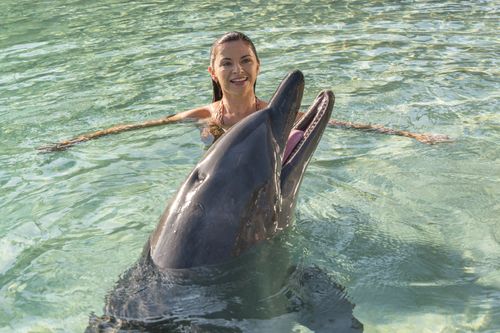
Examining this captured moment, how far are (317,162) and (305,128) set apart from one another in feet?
4.33

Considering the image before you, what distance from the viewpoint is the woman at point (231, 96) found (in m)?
5.70

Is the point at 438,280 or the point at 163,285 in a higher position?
the point at 163,285

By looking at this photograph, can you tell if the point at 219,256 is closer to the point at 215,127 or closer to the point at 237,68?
the point at 237,68

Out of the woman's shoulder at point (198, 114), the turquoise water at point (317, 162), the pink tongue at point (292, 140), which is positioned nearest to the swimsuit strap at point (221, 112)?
the woman's shoulder at point (198, 114)

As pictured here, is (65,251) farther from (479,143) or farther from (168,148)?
(479,143)

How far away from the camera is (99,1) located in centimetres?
1534

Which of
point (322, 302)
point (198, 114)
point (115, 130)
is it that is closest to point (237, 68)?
point (198, 114)

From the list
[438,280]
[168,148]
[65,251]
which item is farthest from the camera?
[168,148]

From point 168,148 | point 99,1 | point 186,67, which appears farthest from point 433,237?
point 99,1

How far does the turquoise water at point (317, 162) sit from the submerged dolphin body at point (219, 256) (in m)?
0.30

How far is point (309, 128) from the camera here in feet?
13.8

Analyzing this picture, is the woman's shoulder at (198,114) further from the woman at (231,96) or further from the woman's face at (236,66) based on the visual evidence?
the woman's face at (236,66)

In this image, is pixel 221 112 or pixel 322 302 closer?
pixel 322 302

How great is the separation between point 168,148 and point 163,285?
9.69 ft
